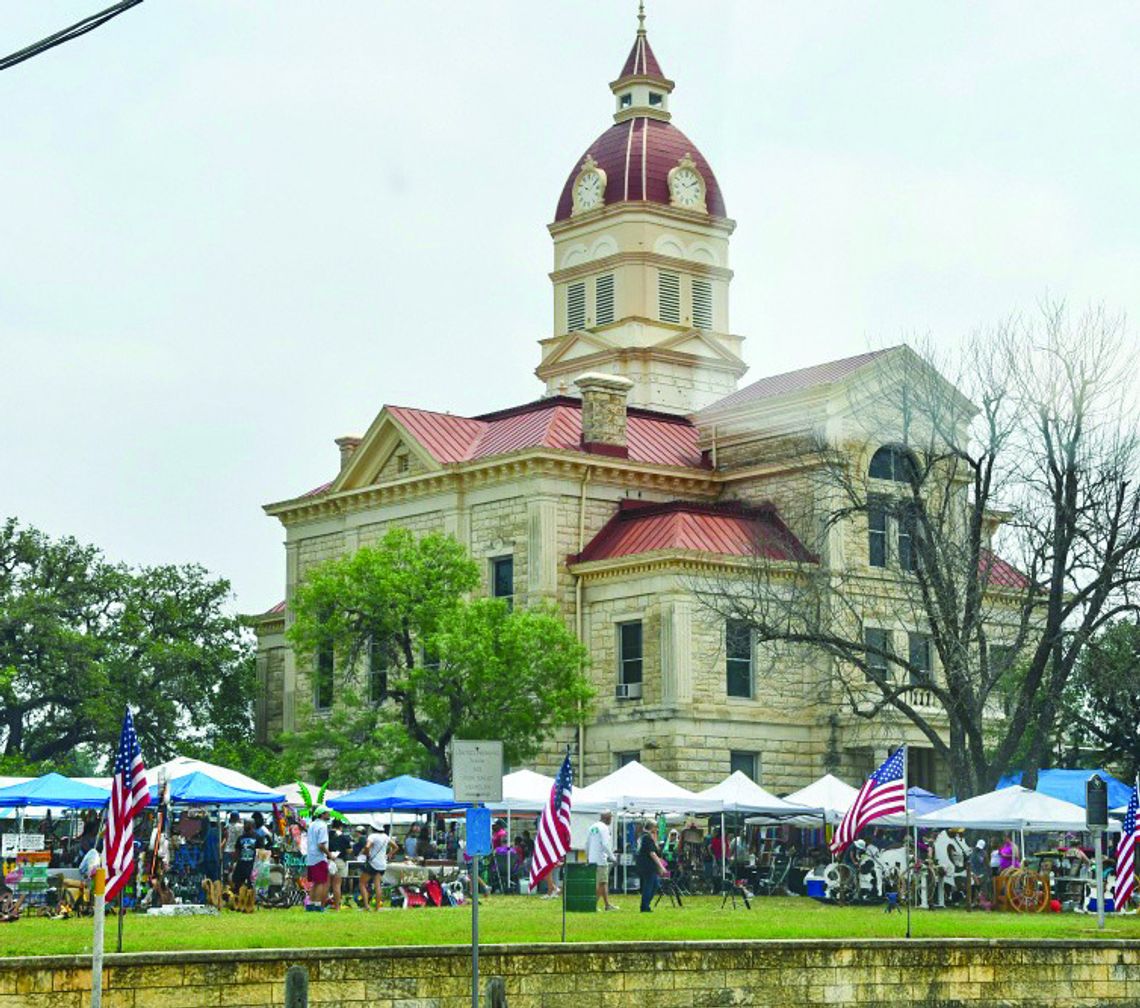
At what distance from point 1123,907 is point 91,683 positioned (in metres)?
38.6

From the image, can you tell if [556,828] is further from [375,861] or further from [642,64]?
[642,64]

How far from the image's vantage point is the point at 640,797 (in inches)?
1794

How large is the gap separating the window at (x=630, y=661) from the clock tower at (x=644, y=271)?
13.9 meters

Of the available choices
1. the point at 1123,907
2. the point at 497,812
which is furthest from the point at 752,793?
the point at 1123,907

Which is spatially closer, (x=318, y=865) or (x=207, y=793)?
(x=318, y=865)

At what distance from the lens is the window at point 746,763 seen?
59812 mm

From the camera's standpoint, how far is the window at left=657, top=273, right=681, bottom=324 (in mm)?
75625

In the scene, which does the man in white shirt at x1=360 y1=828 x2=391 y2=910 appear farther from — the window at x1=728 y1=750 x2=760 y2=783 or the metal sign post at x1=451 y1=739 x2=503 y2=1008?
the window at x1=728 y1=750 x2=760 y2=783

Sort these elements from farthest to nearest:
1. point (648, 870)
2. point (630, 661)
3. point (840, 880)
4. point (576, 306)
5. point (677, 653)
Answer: point (576, 306)
point (630, 661)
point (677, 653)
point (840, 880)
point (648, 870)

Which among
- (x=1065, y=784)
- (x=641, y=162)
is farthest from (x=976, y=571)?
(x=641, y=162)

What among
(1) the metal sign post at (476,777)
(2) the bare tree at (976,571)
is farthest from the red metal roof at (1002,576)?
(1) the metal sign post at (476,777)

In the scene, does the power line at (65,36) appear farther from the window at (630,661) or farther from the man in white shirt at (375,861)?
the window at (630,661)

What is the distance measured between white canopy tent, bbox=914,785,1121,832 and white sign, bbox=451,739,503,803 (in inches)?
752

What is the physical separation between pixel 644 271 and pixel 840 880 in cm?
3267
